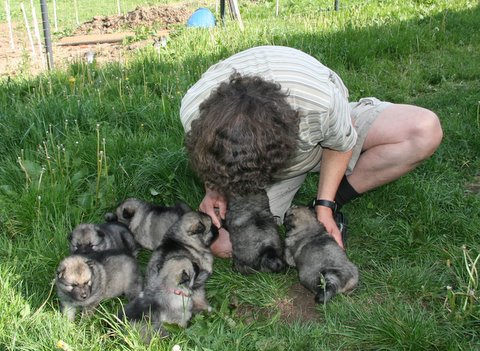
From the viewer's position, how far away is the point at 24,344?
296 centimetres

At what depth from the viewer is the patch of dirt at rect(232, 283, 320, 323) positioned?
345 centimetres

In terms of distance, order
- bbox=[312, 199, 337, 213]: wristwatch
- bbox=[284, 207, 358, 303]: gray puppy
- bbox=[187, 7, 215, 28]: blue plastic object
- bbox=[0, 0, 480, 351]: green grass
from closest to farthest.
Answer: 1. bbox=[0, 0, 480, 351]: green grass
2. bbox=[284, 207, 358, 303]: gray puppy
3. bbox=[312, 199, 337, 213]: wristwatch
4. bbox=[187, 7, 215, 28]: blue plastic object

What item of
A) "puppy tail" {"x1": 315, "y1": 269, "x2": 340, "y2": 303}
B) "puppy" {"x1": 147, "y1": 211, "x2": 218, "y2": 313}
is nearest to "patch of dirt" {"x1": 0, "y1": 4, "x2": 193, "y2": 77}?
"puppy" {"x1": 147, "y1": 211, "x2": 218, "y2": 313}

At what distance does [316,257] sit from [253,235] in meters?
0.55

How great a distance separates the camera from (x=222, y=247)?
4.16 metres

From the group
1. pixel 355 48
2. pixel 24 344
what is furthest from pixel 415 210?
pixel 355 48

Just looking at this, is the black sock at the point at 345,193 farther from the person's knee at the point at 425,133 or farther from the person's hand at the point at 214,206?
the person's hand at the point at 214,206

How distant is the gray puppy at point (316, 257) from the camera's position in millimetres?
3400

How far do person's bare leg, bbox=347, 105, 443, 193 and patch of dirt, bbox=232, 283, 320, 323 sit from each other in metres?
1.07

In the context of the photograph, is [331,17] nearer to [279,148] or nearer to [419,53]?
Result: [419,53]

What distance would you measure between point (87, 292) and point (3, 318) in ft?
1.59

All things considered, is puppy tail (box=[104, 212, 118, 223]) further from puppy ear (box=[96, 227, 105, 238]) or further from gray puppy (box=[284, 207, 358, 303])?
gray puppy (box=[284, 207, 358, 303])

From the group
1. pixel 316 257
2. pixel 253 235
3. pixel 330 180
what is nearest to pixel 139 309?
pixel 253 235

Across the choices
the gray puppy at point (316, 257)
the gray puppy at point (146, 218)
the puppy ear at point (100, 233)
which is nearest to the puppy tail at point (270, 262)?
the gray puppy at point (316, 257)
